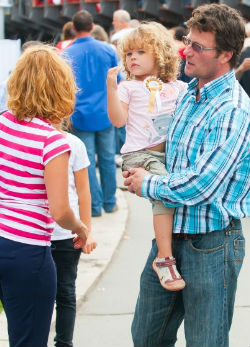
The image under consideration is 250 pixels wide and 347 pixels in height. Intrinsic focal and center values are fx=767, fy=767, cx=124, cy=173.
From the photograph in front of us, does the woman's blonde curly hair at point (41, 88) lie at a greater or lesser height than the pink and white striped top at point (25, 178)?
greater

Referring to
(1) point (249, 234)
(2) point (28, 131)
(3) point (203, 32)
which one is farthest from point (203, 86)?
(1) point (249, 234)

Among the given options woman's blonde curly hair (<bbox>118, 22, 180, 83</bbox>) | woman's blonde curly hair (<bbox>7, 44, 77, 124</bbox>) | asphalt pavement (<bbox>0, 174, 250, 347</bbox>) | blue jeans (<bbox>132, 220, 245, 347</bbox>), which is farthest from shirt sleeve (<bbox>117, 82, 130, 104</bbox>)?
asphalt pavement (<bbox>0, 174, 250, 347</bbox>)

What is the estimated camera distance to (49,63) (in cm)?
317

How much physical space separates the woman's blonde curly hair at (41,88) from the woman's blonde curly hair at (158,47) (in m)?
0.97

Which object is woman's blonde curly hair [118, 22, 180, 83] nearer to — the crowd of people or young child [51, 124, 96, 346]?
young child [51, 124, 96, 346]

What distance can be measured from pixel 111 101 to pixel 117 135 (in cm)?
803

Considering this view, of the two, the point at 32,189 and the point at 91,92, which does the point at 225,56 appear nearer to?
the point at 32,189

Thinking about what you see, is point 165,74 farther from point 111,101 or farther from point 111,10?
point 111,10

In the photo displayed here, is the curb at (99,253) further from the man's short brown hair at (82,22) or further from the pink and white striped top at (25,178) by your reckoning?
the man's short brown hair at (82,22)

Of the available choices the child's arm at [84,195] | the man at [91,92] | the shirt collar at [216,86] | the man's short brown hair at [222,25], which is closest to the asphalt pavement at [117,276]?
the man at [91,92]

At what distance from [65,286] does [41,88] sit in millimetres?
1390

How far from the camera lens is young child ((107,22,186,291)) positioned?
376 cm

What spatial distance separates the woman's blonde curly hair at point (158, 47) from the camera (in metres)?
4.09

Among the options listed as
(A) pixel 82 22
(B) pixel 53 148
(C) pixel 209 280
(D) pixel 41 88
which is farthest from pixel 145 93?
(A) pixel 82 22
